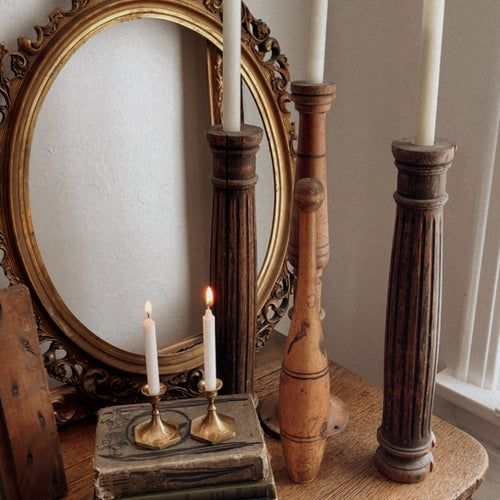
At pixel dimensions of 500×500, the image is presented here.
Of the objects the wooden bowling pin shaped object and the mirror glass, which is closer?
the wooden bowling pin shaped object

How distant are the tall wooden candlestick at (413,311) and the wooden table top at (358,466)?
0.06ft

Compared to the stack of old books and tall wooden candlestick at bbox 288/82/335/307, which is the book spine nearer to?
the stack of old books

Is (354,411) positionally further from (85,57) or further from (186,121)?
(85,57)

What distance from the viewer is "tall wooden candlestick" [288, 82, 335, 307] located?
2.16 feet

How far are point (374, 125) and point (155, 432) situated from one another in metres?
0.54

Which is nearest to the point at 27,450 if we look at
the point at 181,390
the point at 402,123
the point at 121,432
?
the point at 121,432

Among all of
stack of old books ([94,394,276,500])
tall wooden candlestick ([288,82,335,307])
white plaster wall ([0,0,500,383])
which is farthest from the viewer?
white plaster wall ([0,0,500,383])

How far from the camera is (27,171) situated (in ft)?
2.11

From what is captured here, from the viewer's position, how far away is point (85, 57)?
68cm

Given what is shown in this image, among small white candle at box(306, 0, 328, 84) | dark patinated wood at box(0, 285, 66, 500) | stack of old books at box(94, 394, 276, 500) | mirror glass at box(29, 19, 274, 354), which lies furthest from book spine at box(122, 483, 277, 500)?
small white candle at box(306, 0, 328, 84)

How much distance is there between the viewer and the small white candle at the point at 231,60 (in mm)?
596

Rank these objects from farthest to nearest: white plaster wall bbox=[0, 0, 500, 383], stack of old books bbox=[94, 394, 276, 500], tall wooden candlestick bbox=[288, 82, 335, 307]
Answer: white plaster wall bbox=[0, 0, 500, 383] → tall wooden candlestick bbox=[288, 82, 335, 307] → stack of old books bbox=[94, 394, 276, 500]

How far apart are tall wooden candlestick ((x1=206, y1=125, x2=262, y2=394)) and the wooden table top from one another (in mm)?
110

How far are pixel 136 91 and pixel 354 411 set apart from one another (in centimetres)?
45
